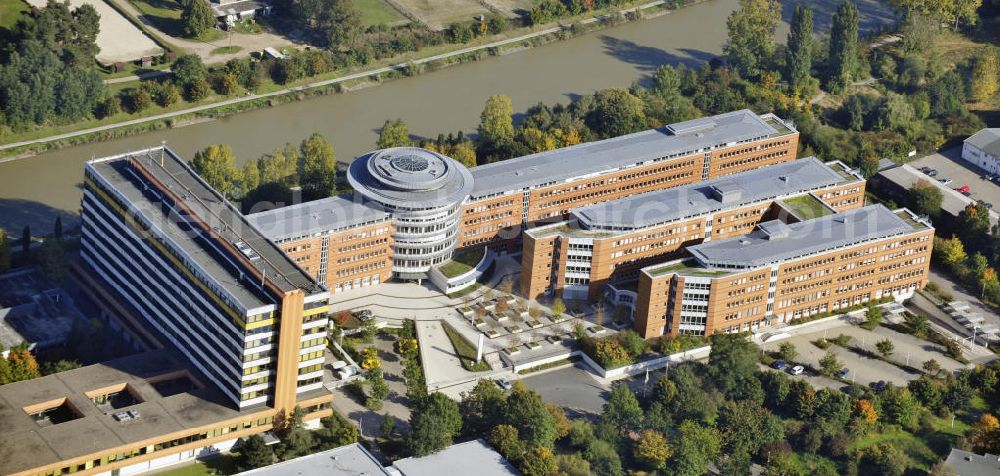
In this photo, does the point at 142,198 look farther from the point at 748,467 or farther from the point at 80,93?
the point at 748,467

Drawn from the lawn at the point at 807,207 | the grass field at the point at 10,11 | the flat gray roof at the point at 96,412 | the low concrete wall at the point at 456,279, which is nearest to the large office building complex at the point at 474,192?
the low concrete wall at the point at 456,279

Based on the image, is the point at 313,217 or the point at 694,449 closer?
the point at 694,449

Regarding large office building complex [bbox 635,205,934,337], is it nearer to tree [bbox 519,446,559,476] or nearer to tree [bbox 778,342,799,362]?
tree [bbox 778,342,799,362]

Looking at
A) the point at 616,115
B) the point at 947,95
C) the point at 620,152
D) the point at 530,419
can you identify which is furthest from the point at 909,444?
the point at 947,95

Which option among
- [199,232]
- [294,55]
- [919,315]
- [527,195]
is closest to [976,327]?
[919,315]

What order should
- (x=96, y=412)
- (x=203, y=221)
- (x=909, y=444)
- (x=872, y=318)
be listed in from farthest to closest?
1. (x=872, y=318)
2. (x=909, y=444)
3. (x=203, y=221)
4. (x=96, y=412)

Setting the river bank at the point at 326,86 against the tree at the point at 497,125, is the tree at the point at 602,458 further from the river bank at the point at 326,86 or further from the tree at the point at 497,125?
the river bank at the point at 326,86

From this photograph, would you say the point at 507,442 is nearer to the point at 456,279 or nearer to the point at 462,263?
the point at 456,279

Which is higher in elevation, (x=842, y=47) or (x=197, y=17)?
(x=842, y=47)
